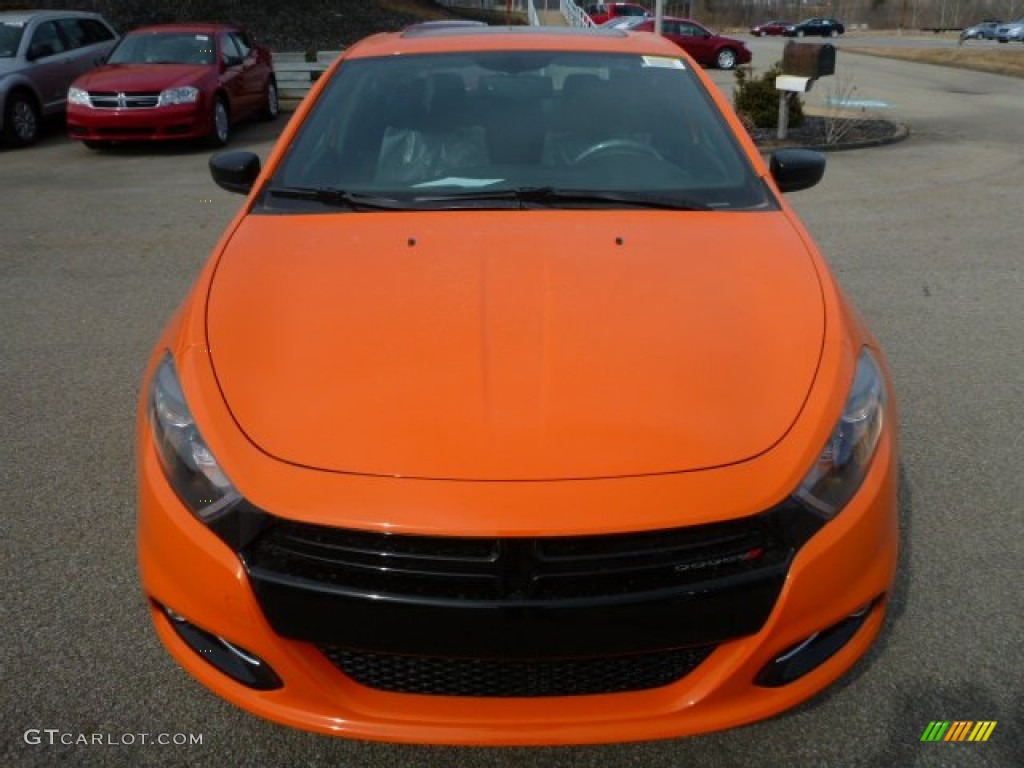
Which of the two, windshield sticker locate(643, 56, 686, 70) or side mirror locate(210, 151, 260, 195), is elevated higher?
windshield sticker locate(643, 56, 686, 70)

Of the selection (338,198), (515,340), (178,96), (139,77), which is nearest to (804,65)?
(178,96)

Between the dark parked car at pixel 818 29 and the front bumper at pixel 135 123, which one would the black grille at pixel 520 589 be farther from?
the dark parked car at pixel 818 29

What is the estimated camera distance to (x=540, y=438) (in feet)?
6.55

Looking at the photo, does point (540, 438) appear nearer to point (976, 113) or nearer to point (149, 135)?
point (149, 135)

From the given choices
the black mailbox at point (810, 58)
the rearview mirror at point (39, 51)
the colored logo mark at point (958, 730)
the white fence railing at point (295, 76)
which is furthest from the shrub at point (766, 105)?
the colored logo mark at point (958, 730)

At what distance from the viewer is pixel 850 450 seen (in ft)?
6.95

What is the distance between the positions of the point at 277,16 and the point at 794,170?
2759 centimetres

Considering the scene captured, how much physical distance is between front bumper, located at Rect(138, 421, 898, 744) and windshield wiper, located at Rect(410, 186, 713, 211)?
1.30 meters

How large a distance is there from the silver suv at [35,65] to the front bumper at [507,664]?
11816 mm

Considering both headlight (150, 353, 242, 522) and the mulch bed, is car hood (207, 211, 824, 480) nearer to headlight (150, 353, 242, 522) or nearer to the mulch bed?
headlight (150, 353, 242, 522)

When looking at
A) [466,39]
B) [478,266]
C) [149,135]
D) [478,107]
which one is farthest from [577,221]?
[149,135]

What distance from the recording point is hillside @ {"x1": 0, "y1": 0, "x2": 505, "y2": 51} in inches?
952

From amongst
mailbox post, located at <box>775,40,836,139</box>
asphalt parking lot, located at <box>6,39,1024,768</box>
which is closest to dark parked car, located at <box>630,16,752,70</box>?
mailbox post, located at <box>775,40,836,139</box>

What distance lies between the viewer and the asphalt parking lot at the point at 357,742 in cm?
231
